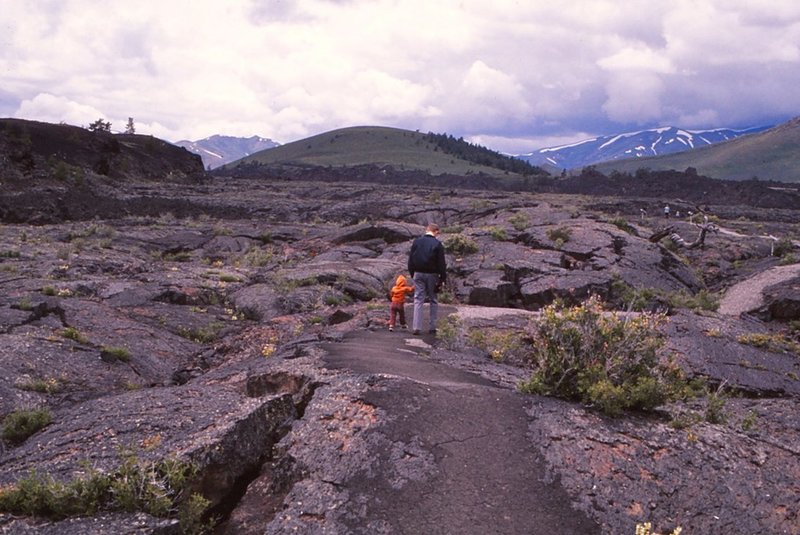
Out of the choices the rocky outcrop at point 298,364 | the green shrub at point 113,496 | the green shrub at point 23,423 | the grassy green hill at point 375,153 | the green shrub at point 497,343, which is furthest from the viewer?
the grassy green hill at point 375,153

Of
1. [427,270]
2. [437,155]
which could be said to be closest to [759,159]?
[437,155]

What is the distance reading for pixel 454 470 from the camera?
5.41 m

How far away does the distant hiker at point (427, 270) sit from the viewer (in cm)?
1105

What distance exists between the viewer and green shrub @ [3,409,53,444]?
23.4ft

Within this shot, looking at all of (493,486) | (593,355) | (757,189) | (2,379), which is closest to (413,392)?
(493,486)

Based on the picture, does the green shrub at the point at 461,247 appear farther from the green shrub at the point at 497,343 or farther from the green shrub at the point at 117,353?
the green shrub at the point at 117,353

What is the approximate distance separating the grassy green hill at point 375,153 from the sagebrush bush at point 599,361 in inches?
4743

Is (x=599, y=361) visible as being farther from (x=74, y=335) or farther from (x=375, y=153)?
(x=375, y=153)

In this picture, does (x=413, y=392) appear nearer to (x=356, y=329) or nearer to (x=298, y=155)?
(x=356, y=329)

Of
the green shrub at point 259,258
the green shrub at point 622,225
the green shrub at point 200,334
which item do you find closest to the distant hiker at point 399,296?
the green shrub at point 200,334

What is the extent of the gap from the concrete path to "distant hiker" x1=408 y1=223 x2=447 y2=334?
3.81 m

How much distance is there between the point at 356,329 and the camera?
11.6 metres

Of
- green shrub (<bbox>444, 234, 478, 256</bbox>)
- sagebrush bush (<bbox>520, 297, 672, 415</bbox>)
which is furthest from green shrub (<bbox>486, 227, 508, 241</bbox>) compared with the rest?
sagebrush bush (<bbox>520, 297, 672, 415</bbox>)

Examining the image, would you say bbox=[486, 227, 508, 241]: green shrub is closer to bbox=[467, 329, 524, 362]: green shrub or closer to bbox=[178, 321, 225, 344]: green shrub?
bbox=[467, 329, 524, 362]: green shrub
